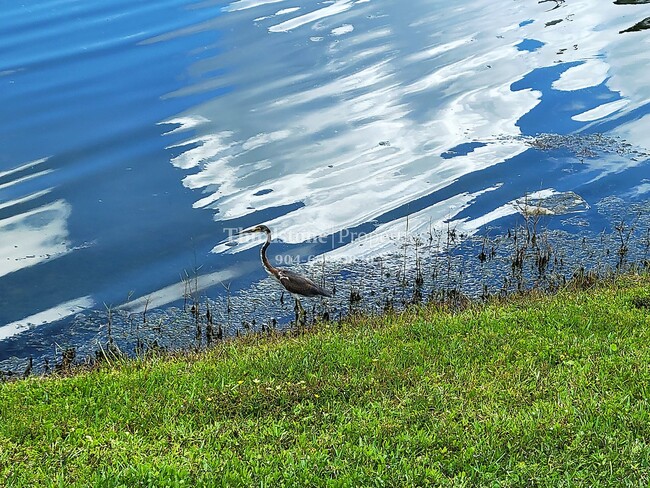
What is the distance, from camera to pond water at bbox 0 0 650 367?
468 inches

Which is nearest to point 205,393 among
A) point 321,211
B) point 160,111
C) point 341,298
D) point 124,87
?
point 341,298

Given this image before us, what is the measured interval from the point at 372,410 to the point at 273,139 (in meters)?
9.77

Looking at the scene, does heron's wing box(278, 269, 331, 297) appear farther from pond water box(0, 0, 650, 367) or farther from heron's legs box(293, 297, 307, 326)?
pond water box(0, 0, 650, 367)

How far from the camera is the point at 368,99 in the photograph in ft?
57.1

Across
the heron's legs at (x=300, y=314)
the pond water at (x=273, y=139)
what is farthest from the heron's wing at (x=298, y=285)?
the pond water at (x=273, y=139)

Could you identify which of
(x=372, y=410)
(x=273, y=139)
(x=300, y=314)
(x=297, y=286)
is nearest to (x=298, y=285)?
(x=297, y=286)

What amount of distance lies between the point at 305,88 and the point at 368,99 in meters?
1.43

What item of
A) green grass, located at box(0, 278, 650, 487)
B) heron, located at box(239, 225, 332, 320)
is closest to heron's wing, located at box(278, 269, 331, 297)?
heron, located at box(239, 225, 332, 320)

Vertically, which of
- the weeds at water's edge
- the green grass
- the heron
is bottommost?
the weeds at water's edge

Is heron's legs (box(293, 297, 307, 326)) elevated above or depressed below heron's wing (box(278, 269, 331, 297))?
below

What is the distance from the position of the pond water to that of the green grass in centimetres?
298

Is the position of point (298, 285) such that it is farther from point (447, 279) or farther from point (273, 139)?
point (273, 139)

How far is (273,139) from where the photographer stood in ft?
52.0

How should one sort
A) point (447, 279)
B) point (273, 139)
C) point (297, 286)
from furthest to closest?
point (273, 139)
point (447, 279)
point (297, 286)
